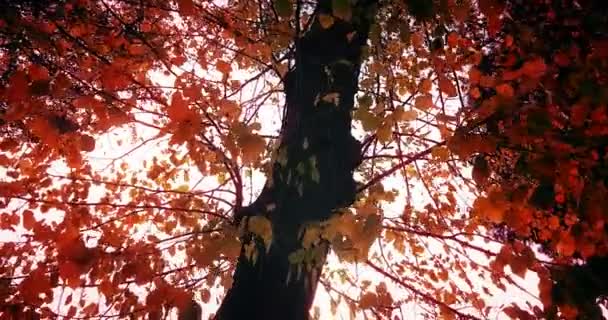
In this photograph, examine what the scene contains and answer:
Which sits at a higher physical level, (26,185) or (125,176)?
(125,176)

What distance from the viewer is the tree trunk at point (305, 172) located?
2.30 meters

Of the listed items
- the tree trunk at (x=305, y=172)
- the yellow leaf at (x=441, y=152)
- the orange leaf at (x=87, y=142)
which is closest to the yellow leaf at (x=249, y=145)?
the tree trunk at (x=305, y=172)

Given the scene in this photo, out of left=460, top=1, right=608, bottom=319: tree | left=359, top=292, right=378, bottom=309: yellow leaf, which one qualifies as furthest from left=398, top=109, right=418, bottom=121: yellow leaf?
left=359, top=292, right=378, bottom=309: yellow leaf

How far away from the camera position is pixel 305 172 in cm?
238

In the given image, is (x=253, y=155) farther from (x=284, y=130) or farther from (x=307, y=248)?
(x=284, y=130)

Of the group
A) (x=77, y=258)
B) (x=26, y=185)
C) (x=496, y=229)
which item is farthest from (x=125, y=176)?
(x=496, y=229)

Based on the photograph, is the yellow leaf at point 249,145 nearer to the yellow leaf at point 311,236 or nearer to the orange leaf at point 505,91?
the yellow leaf at point 311,236

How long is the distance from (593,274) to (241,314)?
1.84m

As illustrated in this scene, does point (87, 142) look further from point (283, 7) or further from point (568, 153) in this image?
point (568, 153)

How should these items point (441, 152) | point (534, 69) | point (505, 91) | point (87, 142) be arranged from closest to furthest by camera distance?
point (534, 69) → point (505, 91) → point (87, 142) → point (441, 152)

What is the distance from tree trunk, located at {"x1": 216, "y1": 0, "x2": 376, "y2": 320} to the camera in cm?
230

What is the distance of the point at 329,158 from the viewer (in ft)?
8.21

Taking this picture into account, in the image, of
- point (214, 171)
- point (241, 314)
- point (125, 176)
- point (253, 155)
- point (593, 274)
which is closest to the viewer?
point (593, 274)

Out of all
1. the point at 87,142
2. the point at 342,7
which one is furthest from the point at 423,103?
the point at 87,142
